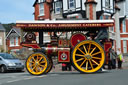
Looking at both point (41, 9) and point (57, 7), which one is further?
point (41, 9)

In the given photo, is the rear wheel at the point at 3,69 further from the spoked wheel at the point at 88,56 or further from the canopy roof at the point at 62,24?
the spoked wheel at the point at 88,56

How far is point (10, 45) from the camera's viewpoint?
51750 mm

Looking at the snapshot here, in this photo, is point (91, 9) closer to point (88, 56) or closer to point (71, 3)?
point (71, 3)

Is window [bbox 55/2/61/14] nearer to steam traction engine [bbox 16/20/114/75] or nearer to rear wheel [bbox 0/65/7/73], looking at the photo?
rear wheel [bbox 0/65/7/73]

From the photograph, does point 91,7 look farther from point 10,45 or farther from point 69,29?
point 10,45

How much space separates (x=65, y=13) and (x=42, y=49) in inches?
884

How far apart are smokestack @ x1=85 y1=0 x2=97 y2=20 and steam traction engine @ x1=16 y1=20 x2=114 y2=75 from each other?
19.7m

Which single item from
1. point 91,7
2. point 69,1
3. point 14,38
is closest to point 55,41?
point 91,7

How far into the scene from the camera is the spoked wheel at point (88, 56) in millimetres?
10008

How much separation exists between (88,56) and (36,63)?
2334 millimetres

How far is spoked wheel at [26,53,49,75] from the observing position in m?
10.6

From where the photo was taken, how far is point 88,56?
10.1 meters

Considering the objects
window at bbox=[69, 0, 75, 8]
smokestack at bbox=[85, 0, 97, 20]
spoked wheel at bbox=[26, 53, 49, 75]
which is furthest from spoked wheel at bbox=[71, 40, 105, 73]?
window at bbox=[69, 0, 75, 8]

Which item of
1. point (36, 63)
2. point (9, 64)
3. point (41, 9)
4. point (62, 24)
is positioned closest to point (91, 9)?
Result: point (41, 9)
